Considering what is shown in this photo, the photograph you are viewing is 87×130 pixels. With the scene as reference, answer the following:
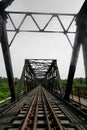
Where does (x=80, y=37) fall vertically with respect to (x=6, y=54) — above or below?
above

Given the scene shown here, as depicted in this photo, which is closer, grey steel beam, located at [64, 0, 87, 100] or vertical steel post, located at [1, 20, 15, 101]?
grey steel beam, located at [64, 0, 87, 100]

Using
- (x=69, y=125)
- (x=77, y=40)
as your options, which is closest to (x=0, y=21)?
(x=77, y=40)

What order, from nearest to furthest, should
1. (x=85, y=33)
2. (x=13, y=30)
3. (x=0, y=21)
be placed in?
(x=85, y=33)
(x=0, y=21)
(x=13, y=30)

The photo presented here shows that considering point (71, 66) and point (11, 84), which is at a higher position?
point (71, 66)

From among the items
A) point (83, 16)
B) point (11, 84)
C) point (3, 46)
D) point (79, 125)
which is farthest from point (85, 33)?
point (11, 84)

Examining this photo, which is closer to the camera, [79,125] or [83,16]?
[79,125]

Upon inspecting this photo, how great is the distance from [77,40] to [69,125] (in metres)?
3.11

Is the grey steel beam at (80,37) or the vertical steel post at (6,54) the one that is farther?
the vertical steel post at (6,54)

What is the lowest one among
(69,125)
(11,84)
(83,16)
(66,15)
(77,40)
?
(69,125)

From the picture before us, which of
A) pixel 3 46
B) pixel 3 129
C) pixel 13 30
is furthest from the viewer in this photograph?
pixel 13 30

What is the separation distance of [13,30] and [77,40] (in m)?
A: 3.06

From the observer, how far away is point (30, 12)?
8438 mm

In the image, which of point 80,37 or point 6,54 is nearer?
point 80,37

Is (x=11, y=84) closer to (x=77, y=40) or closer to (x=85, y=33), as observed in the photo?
(x=77, y=40)
